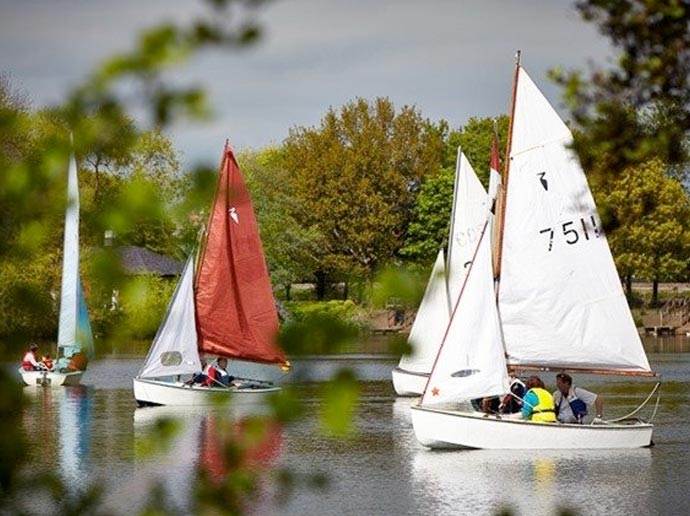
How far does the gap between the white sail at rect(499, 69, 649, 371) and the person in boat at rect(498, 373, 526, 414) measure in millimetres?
2801

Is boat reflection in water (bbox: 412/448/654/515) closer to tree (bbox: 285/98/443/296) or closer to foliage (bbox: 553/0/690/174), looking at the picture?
foliage (bbox: 553/0/690/174)

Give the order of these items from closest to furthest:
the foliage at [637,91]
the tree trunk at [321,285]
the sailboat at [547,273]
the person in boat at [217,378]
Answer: the foliage at [637,91] < the sailboat at [547,273] < the person in boat at [217,378] < the tree trunk at [321,285]

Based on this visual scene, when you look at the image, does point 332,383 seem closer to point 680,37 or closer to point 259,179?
point 680,37

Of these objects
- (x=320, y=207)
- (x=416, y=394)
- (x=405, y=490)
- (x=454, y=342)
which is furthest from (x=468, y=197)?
(x=320, y=207)

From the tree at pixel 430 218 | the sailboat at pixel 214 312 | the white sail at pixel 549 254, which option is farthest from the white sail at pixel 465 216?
the tree at pixel 430 218

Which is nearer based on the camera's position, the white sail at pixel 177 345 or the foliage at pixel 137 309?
the foliage at pixel 137 309

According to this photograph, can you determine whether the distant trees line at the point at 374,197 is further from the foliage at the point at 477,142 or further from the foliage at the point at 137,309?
the foliage at the point at 137,309

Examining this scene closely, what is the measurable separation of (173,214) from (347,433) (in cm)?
65

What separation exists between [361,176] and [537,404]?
7357cm

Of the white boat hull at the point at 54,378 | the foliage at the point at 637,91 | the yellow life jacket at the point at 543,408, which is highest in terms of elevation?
the foliage at the point at 637,91

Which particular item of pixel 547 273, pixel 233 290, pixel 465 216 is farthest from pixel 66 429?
pixel 465 216

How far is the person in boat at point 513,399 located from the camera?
94.6ft

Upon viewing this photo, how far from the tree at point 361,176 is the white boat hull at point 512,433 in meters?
65.9

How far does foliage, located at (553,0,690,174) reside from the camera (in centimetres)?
610
